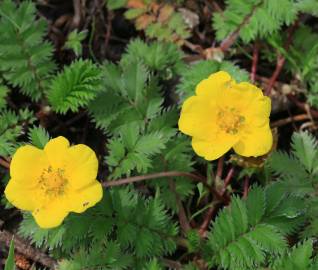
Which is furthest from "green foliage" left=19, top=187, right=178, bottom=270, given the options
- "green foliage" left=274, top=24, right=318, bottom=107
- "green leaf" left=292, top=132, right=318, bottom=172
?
"green foliage" left=274, top=24, right=318, bottom=107

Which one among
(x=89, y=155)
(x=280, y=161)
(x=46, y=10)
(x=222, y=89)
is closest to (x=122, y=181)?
(x=89, y=155)

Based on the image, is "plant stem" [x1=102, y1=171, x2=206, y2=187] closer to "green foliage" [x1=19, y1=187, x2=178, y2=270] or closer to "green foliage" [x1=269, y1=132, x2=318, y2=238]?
"green foliage" [x1=19, y1=187, x2=178, y2=270]

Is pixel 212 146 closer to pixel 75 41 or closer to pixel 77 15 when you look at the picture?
pixel 75 41

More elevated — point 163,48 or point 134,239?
point 163,48

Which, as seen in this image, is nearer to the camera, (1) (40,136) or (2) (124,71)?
(1) (40,136)

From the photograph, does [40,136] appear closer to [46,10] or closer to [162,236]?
[162,236]

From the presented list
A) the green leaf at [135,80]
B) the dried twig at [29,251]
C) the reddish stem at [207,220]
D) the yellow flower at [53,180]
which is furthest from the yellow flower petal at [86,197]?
the reddish stem at [207,220]

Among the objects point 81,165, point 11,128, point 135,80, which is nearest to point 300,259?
point 81,165
